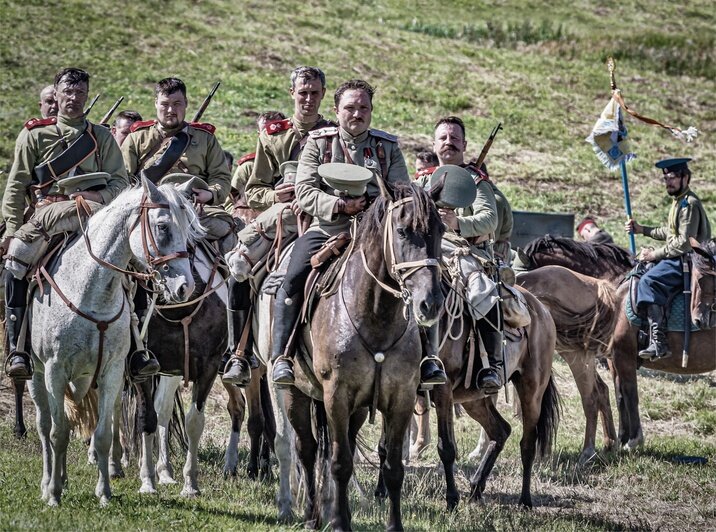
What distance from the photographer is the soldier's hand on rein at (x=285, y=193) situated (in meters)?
9.38

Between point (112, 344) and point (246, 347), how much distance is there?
134 cm

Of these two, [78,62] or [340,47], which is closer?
[78,62]

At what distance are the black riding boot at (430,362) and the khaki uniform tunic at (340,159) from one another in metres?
1.09

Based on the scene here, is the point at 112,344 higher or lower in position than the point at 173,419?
higher

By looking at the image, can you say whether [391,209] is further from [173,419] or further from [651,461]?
[651,461]

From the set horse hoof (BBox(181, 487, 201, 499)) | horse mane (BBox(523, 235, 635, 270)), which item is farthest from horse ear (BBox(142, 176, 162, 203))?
horse mane (BBox(523, 235, 635, 270))

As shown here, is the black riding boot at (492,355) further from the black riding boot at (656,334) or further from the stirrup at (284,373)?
the black riding boot at (656,334)

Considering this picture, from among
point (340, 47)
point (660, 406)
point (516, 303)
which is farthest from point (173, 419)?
point (340, 47)

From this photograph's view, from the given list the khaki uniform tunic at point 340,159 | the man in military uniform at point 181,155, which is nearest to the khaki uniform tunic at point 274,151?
the man in military uniform at point 181,155

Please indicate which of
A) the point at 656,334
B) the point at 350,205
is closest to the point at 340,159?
the point at 350,205

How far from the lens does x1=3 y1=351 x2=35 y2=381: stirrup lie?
8.72m

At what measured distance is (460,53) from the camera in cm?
3916

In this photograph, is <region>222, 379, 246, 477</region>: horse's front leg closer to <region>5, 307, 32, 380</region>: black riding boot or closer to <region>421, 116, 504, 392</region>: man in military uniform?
<region>5, 307, 32, 380</region>: black riding boot

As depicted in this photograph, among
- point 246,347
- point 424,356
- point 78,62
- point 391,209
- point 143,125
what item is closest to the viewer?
point 391,209
